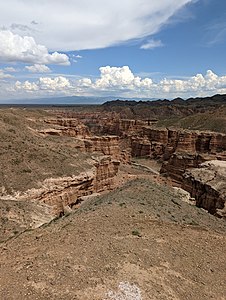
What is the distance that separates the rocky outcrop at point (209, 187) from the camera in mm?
33125

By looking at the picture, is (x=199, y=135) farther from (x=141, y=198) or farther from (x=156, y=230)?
(x=156, y=230)

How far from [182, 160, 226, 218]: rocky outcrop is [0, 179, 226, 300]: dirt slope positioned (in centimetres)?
1650

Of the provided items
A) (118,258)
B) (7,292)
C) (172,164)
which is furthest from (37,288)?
(172,164)

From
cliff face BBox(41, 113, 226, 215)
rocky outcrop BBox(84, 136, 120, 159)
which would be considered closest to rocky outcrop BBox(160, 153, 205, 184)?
cliff face BBox(41, 113, 226, 215)

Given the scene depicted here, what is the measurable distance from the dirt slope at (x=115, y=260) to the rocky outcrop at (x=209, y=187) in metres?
16.5

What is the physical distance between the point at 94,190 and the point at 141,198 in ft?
50.5

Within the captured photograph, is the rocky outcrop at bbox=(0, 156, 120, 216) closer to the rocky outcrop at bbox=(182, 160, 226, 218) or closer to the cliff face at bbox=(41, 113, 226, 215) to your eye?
the cliff face at bbox=(41, 113, 226, 215)

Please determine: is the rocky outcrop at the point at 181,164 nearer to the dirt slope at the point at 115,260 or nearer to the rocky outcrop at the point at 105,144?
the rocky outcrop at the point at 105,144

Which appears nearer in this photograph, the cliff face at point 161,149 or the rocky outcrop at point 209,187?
the rocky outcrop at point 209,187

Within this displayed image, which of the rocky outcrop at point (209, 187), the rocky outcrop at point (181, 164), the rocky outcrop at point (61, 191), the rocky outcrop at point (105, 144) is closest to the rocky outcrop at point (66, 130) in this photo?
the rocky outcrop at point (105, 144)

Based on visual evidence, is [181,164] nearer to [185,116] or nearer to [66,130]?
[66,130]

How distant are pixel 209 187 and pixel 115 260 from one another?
26.3 metres

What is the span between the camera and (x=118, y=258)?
38.2 feet

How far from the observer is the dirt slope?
389 inches
